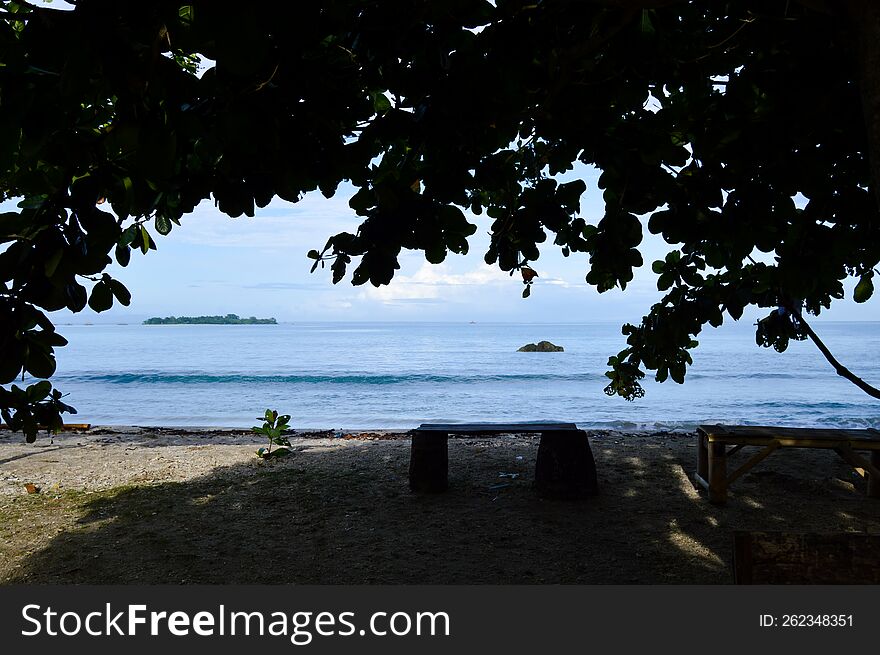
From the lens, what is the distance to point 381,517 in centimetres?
529

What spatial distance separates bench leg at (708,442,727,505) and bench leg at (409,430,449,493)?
8.21 ft

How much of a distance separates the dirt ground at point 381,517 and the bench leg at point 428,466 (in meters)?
0.13

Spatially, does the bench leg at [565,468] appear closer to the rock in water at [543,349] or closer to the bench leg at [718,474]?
the bench leg at [718,474]

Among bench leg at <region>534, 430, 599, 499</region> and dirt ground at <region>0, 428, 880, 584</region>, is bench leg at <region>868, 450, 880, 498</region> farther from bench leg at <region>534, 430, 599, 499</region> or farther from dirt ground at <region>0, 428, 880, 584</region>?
bench leg at <region>534, 430, 599, 499</region>

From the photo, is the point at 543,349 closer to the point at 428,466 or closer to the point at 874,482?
the point at 874,482

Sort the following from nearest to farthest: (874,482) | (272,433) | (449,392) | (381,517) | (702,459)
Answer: (381,517), (874,482), (702,459), (272,433), (449,392)

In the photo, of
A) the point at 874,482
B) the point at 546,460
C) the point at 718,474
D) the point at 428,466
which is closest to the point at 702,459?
the point at 718,474

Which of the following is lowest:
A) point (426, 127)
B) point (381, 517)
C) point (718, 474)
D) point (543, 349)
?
point (381, 517)

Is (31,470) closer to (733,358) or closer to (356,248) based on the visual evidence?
(356,248)

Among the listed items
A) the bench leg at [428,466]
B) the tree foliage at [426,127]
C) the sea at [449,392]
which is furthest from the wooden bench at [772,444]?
the sea at [449,392]

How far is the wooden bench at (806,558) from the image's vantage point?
243 cm

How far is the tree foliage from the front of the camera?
176 centimetres

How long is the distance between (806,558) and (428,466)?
385cm

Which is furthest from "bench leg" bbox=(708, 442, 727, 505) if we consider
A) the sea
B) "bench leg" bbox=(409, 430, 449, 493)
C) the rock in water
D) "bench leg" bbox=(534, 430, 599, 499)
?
the rock in water
